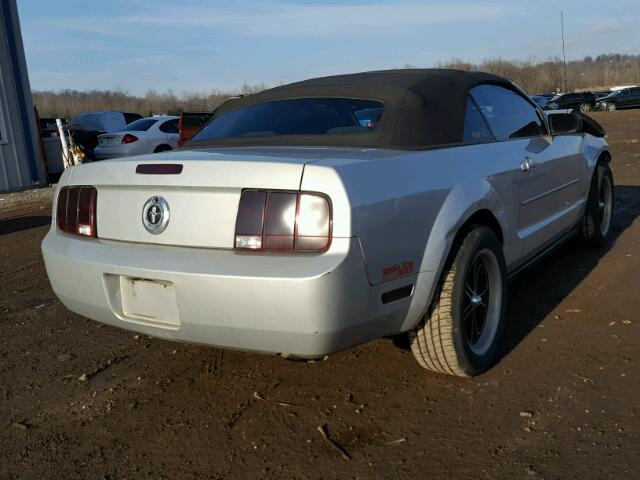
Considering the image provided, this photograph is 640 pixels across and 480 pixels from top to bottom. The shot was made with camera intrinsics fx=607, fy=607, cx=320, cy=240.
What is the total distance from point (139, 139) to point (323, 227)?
13452 millimetres

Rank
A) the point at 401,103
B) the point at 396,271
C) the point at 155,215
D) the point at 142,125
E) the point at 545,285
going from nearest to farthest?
the point at 396,271 < the point at 155,215 < the point at 401,103 < the point at 545,285 < the point at 142,125

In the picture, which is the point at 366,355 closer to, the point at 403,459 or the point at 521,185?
the point at 403,459

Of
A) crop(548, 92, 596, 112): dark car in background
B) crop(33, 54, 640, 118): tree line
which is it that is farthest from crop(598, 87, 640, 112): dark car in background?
crop(33, 54, 640, 118): tree line

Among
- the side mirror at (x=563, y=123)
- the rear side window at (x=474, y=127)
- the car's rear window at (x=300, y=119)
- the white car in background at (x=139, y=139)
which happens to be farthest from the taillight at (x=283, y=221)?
the white car in background at (x=139, y=139)

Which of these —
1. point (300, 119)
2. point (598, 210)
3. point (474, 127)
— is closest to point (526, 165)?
point (474, 127)

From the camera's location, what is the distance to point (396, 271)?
2.44 metres

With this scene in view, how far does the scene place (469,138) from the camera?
3252 millimetres

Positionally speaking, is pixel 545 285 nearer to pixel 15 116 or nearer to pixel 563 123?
pixel 563 123

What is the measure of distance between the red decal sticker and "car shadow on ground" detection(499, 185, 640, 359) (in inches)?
41.2

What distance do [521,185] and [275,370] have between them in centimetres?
172

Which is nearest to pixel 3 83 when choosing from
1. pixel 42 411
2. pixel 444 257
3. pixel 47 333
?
pixel 47 333

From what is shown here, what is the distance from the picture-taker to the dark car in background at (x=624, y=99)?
128ft

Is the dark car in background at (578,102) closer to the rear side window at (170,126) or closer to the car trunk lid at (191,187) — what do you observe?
the rear side window at (170,126)

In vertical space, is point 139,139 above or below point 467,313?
above
